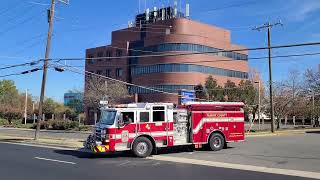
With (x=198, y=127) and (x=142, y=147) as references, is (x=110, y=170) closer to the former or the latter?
(x=142, y=147)

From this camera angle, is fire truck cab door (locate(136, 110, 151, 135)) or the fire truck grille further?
fire truck cab door (locate(136, 110, 151, 135))

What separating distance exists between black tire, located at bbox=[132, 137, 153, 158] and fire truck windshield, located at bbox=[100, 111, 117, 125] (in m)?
1.55

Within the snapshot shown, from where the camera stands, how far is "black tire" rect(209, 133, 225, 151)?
24.6 m

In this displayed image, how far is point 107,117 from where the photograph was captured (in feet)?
73.2

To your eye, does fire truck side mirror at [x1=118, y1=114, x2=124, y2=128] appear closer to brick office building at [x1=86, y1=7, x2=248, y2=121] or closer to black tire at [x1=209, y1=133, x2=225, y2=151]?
black tire at [x1=209, y1=133, x2=225, y2=151]

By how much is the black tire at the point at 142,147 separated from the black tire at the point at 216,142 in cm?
400

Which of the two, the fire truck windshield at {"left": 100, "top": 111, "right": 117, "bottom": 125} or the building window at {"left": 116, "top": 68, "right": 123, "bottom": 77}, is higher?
the building window at {"left": 116, "top": 68, "right": 123, "bottom": 77}

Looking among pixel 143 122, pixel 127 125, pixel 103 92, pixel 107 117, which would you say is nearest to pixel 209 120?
pixel 143 122

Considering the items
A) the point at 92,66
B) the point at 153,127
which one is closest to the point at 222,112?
the point at 153,127

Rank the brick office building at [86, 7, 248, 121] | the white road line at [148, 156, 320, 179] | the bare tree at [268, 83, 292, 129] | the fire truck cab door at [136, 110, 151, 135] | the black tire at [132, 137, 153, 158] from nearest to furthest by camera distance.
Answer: the white road line at [148, 156, 320, 179]
the black tire at [132, 137, 153, 158]
the fire truck cab door at [136, 110, 151, 135]
the bare tree at [268, 83, 292, 129]
the brick office building at [86, 7, 248, 121]

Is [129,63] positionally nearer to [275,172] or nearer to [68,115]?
[68,115]

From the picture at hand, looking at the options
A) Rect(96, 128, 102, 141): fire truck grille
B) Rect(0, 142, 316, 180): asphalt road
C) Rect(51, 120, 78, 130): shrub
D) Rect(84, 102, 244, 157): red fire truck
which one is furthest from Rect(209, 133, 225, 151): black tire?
Rect(51, 120, 78, 130): shrub

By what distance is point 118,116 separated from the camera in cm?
2184

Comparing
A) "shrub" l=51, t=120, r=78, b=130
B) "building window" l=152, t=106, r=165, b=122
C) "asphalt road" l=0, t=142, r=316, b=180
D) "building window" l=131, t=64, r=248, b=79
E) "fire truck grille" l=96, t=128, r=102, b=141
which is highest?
"building window" l=131, t=64, r=248, b=79
